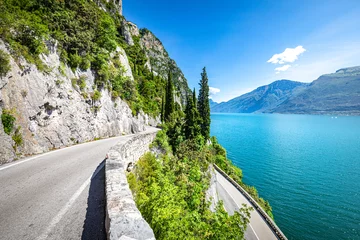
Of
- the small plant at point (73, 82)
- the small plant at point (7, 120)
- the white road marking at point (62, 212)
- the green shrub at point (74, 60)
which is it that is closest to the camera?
the white road marking at point (62, 212)

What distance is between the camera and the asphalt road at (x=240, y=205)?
15818 millimetres

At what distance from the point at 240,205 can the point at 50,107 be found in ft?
76.9

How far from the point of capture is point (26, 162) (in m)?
7.89

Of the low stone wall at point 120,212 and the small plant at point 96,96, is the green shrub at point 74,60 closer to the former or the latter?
the small plant at point 96,96

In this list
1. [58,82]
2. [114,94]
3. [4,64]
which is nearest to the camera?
[4,64]

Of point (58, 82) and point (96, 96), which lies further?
point (96, 96)

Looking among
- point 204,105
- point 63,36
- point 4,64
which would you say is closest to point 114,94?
point 63,36

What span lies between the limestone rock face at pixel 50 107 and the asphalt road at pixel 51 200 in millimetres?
2551

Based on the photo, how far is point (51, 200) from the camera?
4.83m

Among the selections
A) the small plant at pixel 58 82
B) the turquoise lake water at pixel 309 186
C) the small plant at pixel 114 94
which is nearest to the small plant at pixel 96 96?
the small plant at pixel 114 94

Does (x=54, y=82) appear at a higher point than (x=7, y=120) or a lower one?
higher

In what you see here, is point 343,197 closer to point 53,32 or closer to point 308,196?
point 308,196

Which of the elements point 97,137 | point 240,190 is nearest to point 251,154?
point 240,190

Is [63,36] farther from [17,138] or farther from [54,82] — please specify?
[17,138]
